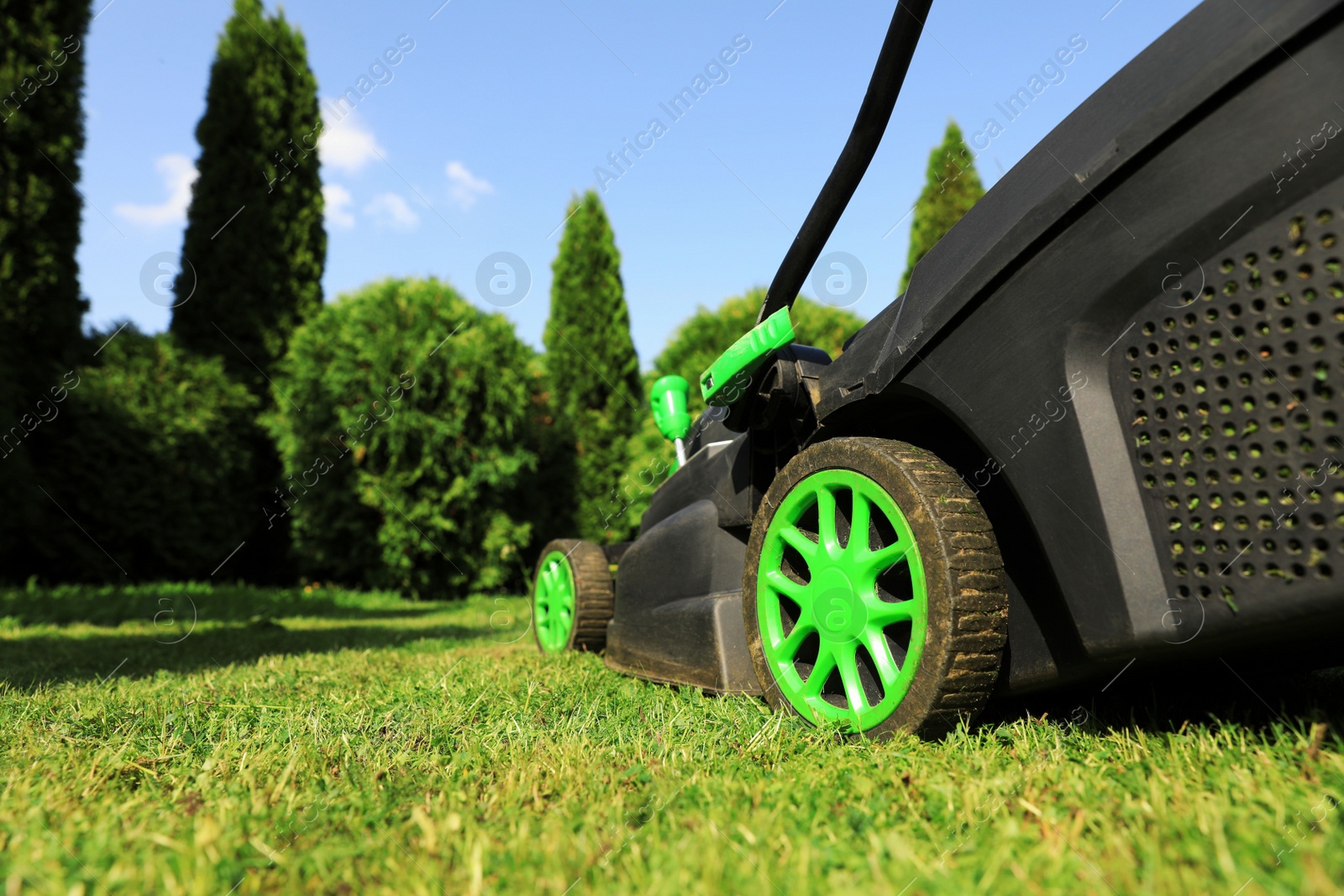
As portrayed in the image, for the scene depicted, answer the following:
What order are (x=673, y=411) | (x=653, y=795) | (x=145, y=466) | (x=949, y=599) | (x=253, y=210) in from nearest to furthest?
(x=653, y=795)
(x=949, y=599)
(x=673, y=411)
(x=145, y=466)
(x=253, y=210)

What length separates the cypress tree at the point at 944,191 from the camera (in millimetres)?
14172

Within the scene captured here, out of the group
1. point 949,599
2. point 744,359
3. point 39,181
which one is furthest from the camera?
point 39,181

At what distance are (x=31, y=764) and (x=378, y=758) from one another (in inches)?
26.7

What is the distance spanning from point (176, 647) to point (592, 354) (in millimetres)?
10564

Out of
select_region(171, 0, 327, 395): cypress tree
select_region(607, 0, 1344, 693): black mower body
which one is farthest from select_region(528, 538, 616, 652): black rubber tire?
select_region(171, 0, 327, 395): cypress tree

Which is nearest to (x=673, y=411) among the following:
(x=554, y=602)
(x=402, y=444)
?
(x=554, y=602)

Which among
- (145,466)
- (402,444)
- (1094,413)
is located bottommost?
(1094,413)

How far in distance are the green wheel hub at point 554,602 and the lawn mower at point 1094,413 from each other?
6.36 ft

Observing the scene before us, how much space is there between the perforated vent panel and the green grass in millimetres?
361

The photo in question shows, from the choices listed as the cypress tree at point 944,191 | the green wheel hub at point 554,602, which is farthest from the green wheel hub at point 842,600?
the cypress tree at point 944,191

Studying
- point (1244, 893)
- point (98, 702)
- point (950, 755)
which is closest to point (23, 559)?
point (98, 702)

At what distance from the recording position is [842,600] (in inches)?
72.6

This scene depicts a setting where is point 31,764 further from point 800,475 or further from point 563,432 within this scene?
point 563,432

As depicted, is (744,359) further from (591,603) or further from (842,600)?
(591,603)
